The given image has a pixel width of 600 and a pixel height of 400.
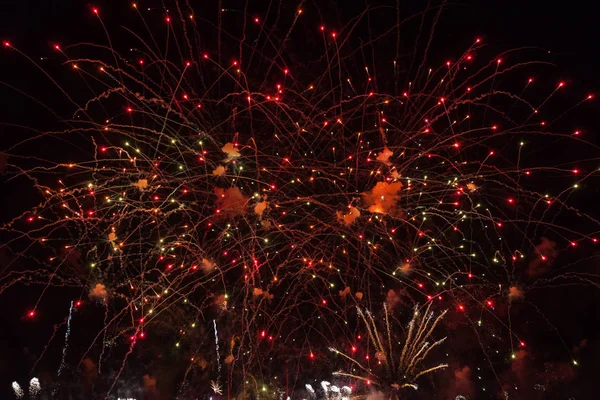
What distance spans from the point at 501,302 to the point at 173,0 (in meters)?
5.45

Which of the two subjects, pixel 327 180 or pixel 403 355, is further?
pixel 327 180

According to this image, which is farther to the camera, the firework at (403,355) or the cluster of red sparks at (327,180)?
the cluster of red sparks at (327,180)

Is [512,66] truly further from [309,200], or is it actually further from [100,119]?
[100,119]

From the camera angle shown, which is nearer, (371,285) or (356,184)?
(356,184)

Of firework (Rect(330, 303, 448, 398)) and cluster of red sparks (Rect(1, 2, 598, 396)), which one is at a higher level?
cluster of red sparks (Rect(1, 2, 598, 396))

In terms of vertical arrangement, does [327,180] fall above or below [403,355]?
above

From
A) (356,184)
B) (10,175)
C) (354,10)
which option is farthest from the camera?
(10,175)

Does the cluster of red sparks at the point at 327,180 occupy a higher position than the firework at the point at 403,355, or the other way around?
the cluster of red sparks at the point at 327,180

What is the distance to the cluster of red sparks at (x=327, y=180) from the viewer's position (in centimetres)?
618

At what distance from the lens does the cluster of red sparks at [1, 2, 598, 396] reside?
20.3 ft

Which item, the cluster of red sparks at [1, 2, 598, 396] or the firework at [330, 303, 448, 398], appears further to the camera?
the cluster of red sparks at [1, 2, 598, 396]

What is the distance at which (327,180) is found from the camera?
627 centimetres

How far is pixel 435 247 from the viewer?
6.48 meters

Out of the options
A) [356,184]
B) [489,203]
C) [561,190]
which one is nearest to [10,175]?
[356,184]
